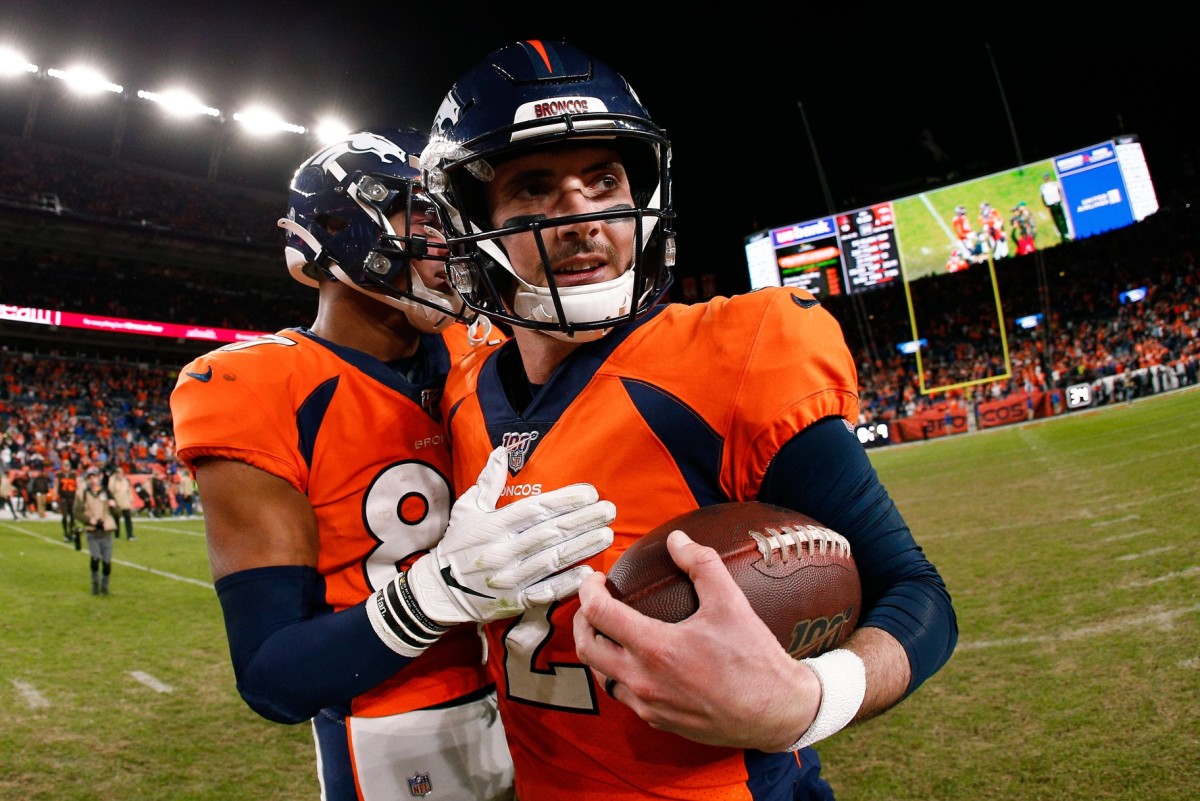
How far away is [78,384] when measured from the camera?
23.3 m

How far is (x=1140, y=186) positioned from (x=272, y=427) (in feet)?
88.2

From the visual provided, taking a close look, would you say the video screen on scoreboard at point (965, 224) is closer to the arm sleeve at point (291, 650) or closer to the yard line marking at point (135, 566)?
the yard line marking at point (135, 566)

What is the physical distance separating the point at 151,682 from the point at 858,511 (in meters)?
6.27

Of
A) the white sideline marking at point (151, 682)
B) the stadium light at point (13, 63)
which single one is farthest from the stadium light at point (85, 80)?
the white sideline marking at point (151, 682)

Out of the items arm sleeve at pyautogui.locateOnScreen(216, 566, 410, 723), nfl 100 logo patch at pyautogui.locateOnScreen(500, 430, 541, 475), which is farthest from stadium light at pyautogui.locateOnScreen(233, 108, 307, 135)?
nfl 100 logo patch at pyautogui.locateOnScreen(500, 430, 541, 475)

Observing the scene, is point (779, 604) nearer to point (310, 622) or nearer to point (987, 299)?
point (310, 622)

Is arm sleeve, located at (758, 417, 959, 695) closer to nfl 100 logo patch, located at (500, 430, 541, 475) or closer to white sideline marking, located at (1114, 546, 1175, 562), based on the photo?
nfl 100 logo patch, located at (500, 430, 541, 475)

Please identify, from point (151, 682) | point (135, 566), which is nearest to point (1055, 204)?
point (135, 566)

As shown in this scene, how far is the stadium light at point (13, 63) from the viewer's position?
74.1 ft

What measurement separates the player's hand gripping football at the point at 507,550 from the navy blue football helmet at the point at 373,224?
34.2 inches

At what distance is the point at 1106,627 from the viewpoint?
4.25m

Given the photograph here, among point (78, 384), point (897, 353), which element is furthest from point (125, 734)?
point (897, 353)

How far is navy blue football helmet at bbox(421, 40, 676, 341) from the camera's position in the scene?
1524 millimetres

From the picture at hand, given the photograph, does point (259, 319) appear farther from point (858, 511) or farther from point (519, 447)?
point (858, 511)
